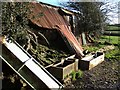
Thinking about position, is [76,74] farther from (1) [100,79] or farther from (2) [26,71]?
(2) [26,71]

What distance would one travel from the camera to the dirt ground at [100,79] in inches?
433

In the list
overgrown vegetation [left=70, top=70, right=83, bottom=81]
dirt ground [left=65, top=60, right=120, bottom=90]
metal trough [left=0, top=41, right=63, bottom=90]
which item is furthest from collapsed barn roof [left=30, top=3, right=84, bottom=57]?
metal trough [left=0, top=41, right=63, bottom=90]

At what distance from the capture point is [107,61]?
17062mm

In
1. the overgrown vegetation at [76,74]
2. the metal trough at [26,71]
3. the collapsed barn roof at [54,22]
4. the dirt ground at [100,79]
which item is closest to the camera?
the metal trough at [26,71]

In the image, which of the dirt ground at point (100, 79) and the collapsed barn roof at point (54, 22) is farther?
the collapsed barn roof at point (54, 22)

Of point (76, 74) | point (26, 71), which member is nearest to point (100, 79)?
point (76, 74)

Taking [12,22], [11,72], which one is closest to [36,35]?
[11,72]

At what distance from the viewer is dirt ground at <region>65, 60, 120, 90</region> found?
10992 mm

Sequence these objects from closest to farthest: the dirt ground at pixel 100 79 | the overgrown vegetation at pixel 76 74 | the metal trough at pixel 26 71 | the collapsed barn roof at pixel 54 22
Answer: the metal trough at pixel 26 71
the dirt ground at pixel 100 79
the overgrown vegetation at pixel 76 74
the collapsed barn roof at pixel 54 22

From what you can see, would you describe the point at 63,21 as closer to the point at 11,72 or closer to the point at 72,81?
the point at 72,81

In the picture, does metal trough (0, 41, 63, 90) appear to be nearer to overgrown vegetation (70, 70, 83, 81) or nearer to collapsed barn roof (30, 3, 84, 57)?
overgrown vegetation (70, 70, 83, 81)

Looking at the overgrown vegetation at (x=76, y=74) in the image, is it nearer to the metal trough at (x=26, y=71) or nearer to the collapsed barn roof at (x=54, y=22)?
the metal trough at (x=26, y=71)

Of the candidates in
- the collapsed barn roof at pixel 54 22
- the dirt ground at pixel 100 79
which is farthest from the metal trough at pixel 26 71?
the collapsed barn roof at pixel 54 22

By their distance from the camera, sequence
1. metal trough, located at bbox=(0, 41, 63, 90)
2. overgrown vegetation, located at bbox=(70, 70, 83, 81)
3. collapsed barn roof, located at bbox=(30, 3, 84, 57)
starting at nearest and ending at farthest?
1. metal trough, located at bbox=(0, 41, 63, 90)
2. overgrown vegetation, located at bbox=(70, 70, 83, 81)
3. collapsed barn roof, located at bbox=(30, 3, 84, 57)
